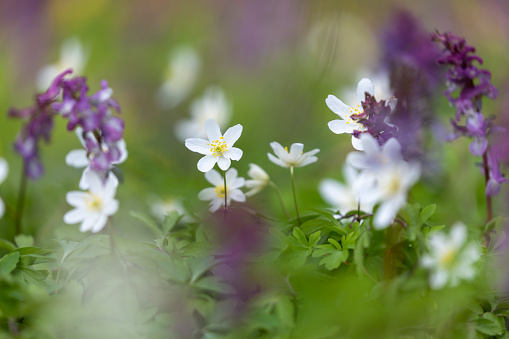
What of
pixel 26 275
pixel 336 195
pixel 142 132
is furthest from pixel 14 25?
pixel 26 275

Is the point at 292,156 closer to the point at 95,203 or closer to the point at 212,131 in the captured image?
the point at 212,131

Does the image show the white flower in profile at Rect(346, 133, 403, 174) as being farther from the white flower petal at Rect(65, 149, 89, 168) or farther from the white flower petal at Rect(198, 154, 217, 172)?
the white flower petal at Rect(65, 149, 89, 168)

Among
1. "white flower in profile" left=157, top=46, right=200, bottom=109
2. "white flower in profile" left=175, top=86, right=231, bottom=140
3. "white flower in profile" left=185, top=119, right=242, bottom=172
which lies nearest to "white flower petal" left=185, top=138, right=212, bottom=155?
"white flower in profile" left=185, top=119, right=242, bottom=172

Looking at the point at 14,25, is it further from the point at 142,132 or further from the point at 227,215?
the point at 227,215

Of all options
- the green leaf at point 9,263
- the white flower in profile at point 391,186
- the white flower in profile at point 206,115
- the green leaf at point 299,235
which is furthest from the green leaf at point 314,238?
the white flower in profile at point 206,115

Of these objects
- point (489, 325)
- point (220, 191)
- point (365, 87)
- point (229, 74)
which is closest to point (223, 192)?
point (220, 191)
